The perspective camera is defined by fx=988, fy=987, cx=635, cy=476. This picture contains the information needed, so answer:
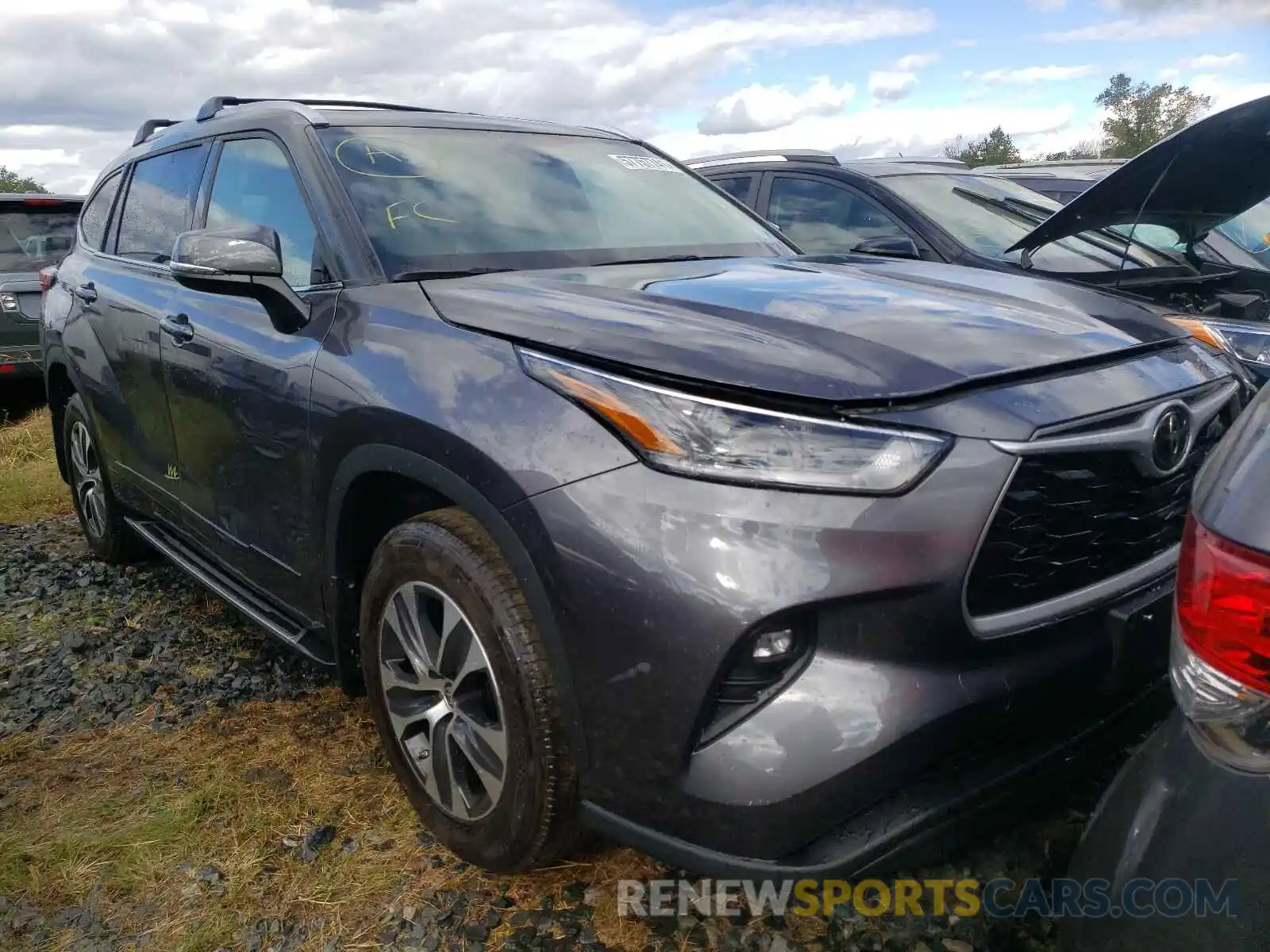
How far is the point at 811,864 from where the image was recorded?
159cm

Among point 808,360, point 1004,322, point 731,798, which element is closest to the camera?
point 731,798

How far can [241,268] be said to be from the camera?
234cm

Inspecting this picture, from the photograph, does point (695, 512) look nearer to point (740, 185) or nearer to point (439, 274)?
point (439, 274)

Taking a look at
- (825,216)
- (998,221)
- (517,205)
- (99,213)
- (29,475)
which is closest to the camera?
(517,205)

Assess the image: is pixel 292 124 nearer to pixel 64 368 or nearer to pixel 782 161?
pixel 64 368

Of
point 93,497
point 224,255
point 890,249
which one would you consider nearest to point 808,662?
point 224,255

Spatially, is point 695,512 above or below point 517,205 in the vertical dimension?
below

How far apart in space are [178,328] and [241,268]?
0.86 meters

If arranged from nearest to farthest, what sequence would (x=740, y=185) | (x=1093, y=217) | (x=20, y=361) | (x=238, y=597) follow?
Answer: (x=238, y=597), (x=1093, y=217), (x=740, y=185), (x=20, y=361)

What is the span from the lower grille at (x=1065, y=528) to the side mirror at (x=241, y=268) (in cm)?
171

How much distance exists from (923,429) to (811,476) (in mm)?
209

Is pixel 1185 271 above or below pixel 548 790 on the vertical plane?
above

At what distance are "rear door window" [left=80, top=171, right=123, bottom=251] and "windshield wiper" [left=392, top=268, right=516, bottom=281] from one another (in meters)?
2.51

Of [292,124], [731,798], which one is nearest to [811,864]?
[731,798]
